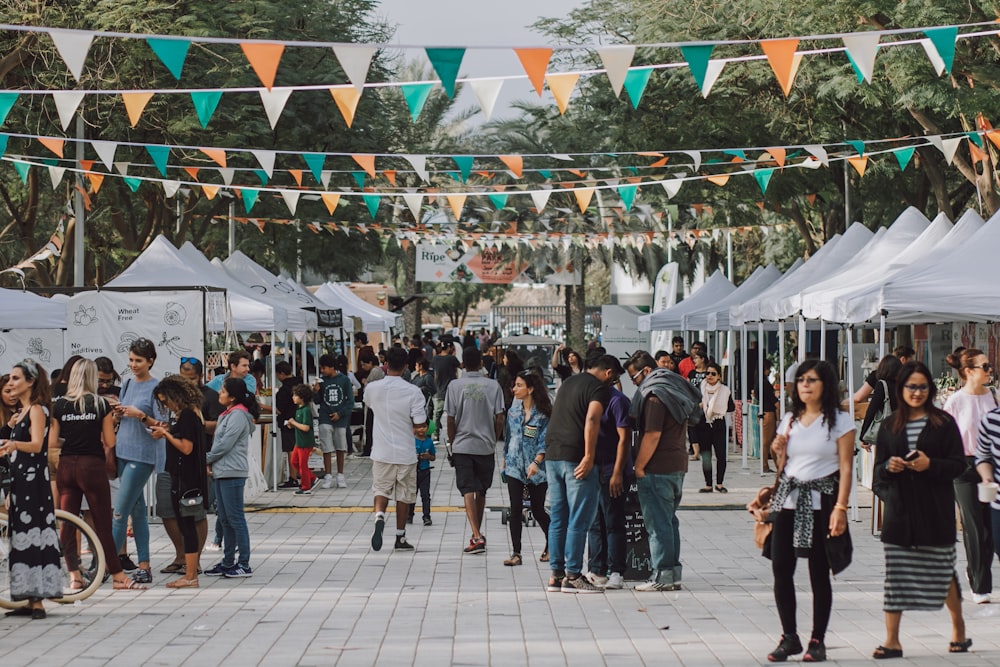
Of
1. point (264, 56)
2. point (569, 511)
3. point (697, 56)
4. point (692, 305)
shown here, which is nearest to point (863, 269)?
point (697, 56)

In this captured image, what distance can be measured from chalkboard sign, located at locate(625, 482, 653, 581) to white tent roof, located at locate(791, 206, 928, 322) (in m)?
4.45

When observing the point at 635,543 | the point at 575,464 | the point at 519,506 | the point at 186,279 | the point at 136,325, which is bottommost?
the point at 635,543

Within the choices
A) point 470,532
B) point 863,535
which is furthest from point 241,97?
point 863,535

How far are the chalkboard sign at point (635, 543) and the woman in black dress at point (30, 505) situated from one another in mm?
4030

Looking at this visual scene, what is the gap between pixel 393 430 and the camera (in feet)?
41.1

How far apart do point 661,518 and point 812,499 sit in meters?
2.70

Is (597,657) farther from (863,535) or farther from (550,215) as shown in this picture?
(550,215)

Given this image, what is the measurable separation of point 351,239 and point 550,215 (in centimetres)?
1206

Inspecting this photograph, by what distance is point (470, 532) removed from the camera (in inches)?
566

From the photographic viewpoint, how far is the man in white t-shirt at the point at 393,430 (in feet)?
40.9

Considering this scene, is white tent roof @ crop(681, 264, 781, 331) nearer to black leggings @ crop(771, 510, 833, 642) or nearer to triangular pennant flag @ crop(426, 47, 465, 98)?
triangular pennant flag @ crop(426, 47, 465, 98)

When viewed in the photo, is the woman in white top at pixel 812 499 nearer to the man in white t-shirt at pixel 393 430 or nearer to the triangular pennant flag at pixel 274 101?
the man in white t-shirt at pixel 393 430

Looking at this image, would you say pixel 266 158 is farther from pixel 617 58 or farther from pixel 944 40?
pixel 944 40

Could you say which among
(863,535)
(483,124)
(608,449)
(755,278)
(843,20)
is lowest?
(863,535)
